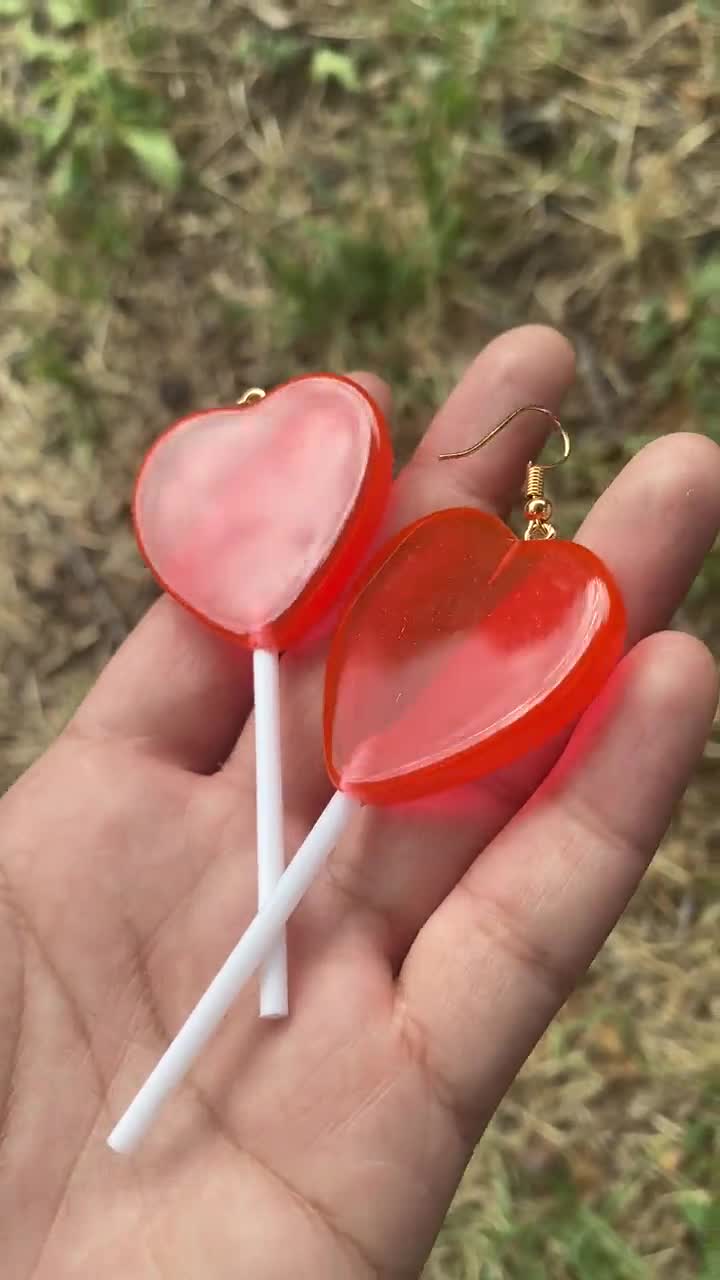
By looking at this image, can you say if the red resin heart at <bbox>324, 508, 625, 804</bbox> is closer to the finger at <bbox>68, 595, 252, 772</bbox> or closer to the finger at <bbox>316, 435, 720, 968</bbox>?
the finger at <bbox>316, 435, 720, 968</bbox>

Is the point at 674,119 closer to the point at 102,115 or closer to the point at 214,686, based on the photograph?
the point at 102,115

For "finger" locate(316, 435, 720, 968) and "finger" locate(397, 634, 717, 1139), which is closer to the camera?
"finger" locate(397, 634, 717, 1139)

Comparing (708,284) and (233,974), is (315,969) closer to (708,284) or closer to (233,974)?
(233,974)

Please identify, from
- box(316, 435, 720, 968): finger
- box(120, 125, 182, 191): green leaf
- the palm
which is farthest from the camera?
box(120, 125, 182, 191): green leaf

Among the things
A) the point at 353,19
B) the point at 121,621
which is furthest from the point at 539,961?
the point at 353,19

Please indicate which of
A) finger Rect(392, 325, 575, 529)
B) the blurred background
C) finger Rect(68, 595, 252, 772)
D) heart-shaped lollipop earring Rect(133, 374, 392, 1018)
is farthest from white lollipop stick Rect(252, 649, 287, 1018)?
the blurred background

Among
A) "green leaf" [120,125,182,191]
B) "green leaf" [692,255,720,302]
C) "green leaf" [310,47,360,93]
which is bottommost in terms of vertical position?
"green leaf" [692,255,720,302]

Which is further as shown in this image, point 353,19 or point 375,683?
point 353,19

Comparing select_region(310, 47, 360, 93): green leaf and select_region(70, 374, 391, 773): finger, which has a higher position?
select_region(310, 47, 360, 93): green leaf
